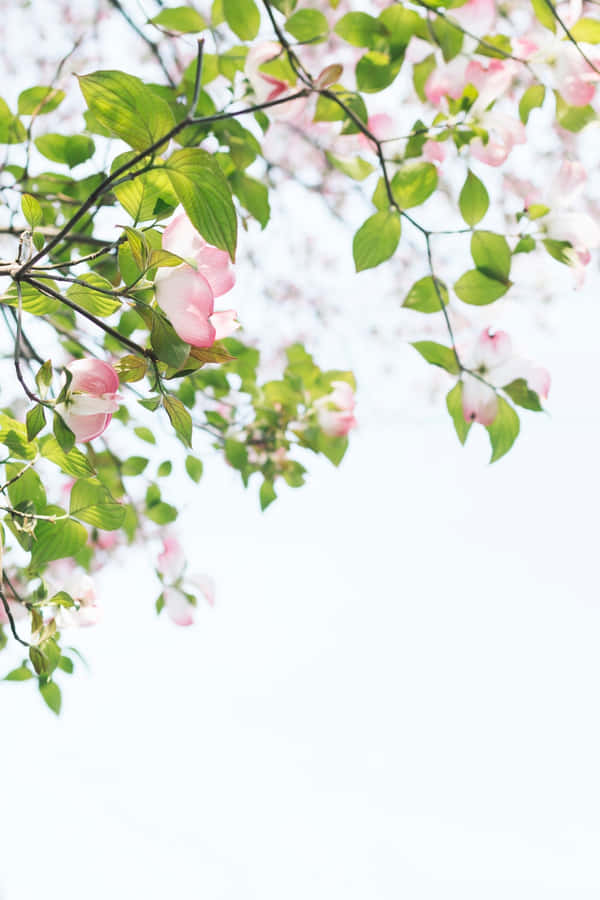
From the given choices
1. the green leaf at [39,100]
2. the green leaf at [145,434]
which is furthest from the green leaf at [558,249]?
the green leaf at [145,434]

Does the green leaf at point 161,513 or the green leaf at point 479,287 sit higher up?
the green leaf at point 479,287

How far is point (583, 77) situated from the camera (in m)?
0.67

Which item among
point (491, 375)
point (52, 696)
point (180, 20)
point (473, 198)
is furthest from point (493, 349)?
point (52, 696)

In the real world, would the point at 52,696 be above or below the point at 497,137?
below

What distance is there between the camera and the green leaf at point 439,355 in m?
0.69

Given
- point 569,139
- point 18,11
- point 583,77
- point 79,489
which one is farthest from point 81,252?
point 18,11

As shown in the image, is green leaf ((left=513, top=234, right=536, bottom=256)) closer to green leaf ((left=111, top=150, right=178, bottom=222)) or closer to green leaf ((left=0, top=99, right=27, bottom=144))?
green leaf ((left=111, top=150, right=178, bottom=222))

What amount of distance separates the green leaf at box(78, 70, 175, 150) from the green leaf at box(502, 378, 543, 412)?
16.4 inches

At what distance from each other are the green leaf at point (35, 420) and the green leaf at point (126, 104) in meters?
0.16

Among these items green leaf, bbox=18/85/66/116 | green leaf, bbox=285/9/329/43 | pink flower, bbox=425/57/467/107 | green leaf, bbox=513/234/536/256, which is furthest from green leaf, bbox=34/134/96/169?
green leaf, bbox=513/234/536/256

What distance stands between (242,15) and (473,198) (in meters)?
0.29

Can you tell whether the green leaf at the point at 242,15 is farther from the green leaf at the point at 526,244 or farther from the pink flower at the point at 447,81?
the green leaf at the point at 526,244

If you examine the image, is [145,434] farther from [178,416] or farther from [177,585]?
[178,416]

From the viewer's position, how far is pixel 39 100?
83 cm
